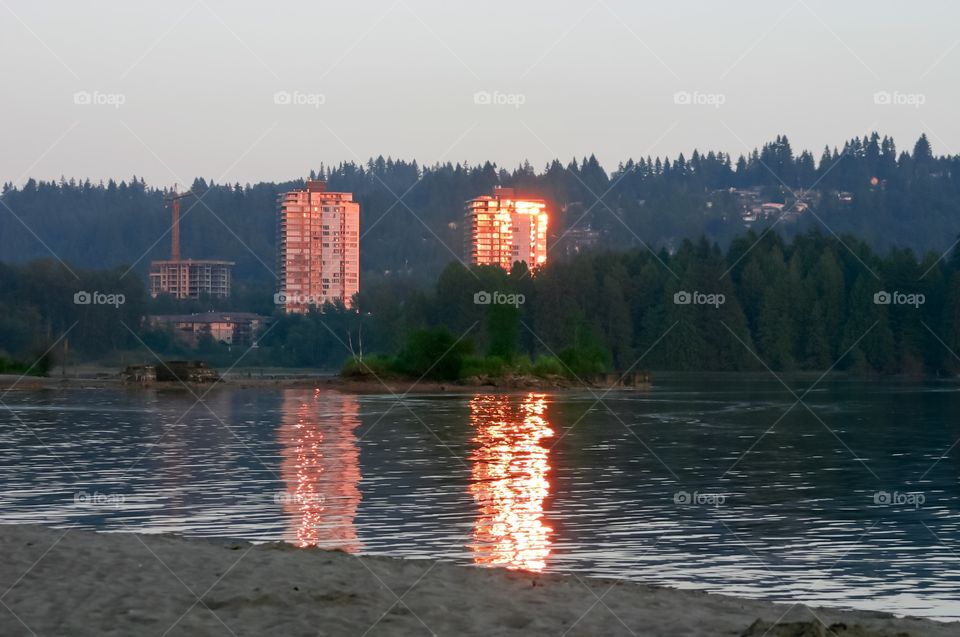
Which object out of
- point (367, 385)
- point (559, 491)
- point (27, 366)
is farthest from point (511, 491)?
point (27, 366)

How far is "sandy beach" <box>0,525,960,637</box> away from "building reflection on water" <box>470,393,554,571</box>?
3.26 meters

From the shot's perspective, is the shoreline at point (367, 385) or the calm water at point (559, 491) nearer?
the calm water at point (559, 491)

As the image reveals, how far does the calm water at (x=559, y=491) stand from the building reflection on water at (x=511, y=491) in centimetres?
9

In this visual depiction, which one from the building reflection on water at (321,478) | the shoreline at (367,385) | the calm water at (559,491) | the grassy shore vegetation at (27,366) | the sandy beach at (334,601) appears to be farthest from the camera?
the grassy shore vegetation at (27,366)

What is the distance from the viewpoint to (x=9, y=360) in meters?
148

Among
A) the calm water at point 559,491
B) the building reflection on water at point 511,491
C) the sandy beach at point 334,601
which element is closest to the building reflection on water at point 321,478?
the calm water at point 559,491

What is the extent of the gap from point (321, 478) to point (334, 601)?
22166 mm

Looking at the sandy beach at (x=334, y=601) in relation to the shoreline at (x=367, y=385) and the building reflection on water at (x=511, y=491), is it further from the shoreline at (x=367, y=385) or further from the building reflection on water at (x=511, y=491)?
the shoreline at (x=367, y=385)

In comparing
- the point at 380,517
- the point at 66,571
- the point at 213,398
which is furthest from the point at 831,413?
the point at 66,571

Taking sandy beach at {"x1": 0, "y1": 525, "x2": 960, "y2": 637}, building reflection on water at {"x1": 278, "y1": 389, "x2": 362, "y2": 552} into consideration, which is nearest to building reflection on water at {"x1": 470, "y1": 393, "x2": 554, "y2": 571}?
building reflection on water at {"x1": 278, "y1": 389, "x2": 362, "y2": 552}

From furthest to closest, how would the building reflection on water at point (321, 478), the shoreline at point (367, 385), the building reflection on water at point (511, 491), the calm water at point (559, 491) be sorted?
the shoreline at point (367, 385), the building reflection on water at point (321, 478), the building reflection on water at point (511, 491), the calm water at point (559, 491)

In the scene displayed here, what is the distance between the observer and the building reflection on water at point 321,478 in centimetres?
2739

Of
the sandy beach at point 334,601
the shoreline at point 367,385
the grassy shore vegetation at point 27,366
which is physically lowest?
the shoreline at point 367,385

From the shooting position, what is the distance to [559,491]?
1457 inches
